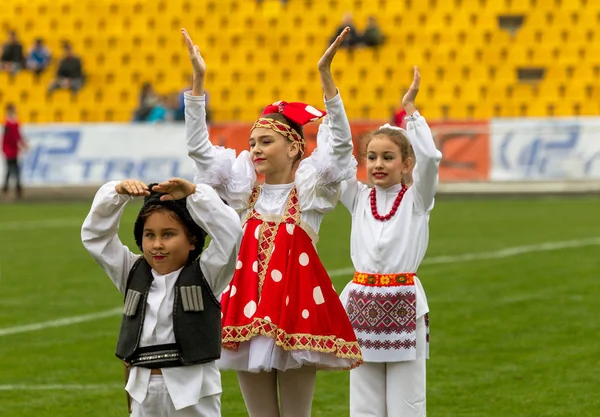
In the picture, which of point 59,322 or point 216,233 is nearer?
point 216,233

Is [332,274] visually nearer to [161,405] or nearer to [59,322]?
[59,322]

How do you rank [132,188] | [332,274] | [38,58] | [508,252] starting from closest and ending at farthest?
[132,188]
[332,274]
[508,252]
[38,58]

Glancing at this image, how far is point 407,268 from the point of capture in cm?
605

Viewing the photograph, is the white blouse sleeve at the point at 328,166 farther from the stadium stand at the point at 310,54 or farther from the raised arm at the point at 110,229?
the stadium stand at the point at 310,54

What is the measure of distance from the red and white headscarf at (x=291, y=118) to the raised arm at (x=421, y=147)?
39 cm

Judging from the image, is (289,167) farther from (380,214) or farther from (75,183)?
(75,183)

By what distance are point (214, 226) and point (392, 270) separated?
1.25 m

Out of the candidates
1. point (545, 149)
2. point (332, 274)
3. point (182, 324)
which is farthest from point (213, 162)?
point (545, 149)

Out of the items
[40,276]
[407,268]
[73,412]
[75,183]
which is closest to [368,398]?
[407,268]

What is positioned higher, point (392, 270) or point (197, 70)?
point (197, 70)

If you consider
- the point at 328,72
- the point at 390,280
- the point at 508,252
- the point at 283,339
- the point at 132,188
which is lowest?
the point at 508,252

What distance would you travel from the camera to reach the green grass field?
8008 mm

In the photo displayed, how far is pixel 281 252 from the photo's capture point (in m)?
5.69

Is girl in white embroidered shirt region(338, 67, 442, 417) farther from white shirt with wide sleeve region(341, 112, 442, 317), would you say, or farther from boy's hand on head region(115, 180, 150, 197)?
boy's hand on head region(115, 180, 150, 197)
